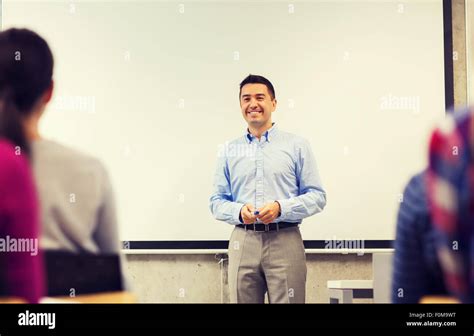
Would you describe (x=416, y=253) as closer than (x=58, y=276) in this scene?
Yes

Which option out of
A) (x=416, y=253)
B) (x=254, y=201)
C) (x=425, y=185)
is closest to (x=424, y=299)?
(x=416, y=253)

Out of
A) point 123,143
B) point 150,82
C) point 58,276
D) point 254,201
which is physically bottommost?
point 58,276

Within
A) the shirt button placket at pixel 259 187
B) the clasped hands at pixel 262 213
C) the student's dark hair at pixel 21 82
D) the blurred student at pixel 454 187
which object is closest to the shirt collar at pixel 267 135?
the shirt button placket at pixel 259 187

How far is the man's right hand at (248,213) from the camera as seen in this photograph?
3049 mm

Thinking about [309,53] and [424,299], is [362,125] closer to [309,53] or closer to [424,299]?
[309,53]

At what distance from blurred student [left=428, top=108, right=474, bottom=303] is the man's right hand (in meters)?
2.08

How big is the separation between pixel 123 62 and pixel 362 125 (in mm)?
1464

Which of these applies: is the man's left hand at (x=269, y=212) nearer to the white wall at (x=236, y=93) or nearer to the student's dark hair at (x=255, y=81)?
the student's dark hair at (x=255, y=81)

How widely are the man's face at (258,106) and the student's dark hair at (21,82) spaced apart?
1254mm

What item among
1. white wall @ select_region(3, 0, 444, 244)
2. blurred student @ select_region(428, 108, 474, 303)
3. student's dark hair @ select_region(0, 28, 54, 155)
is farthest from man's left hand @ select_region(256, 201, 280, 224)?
blurred student @ select_region(428, 108, 474, 303)

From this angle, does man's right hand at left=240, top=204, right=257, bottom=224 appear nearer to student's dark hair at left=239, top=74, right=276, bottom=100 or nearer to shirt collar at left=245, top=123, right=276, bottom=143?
shirt collar at left=245, top=123, right=276, bottom=143

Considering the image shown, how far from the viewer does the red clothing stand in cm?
146

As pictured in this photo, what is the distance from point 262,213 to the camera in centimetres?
303

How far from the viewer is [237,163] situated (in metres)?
3.22
